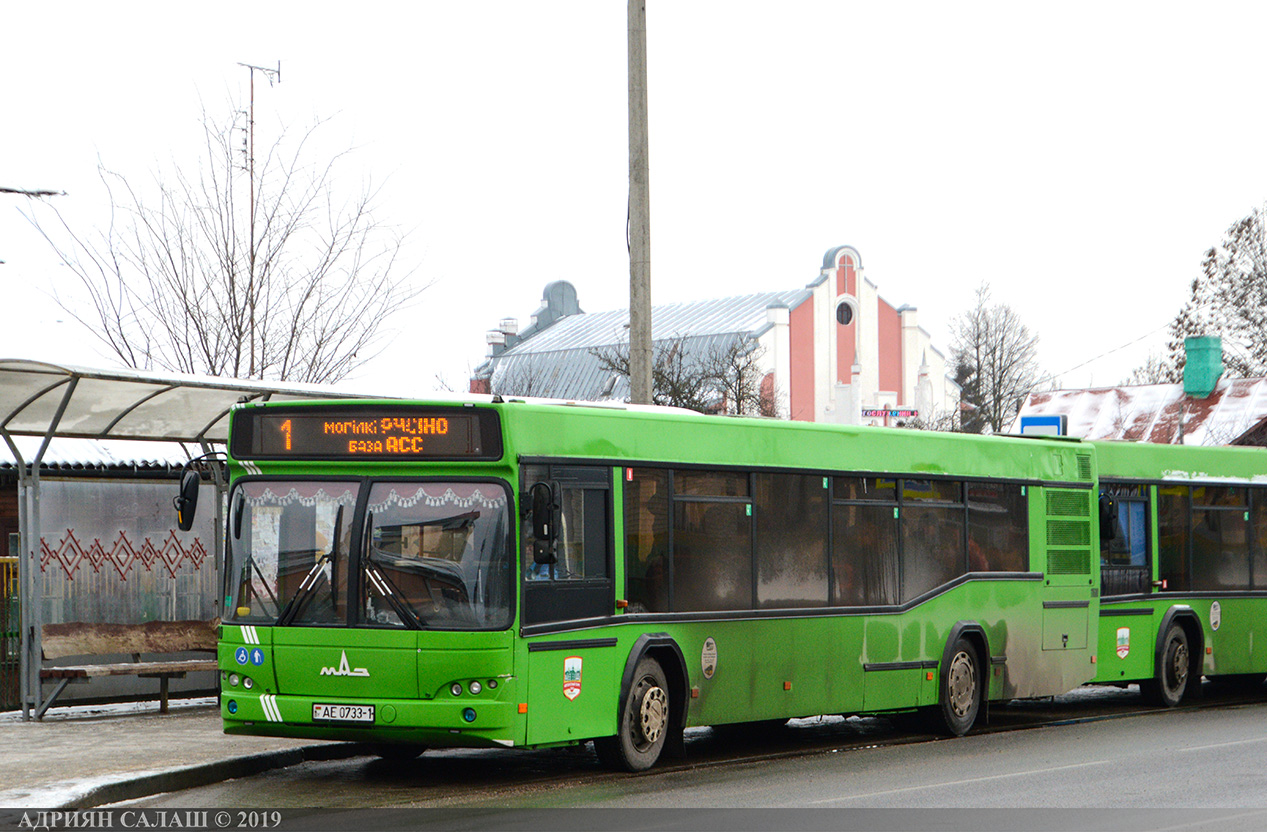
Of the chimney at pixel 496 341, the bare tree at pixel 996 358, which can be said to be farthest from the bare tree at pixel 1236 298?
the chimney at pixel 496 341

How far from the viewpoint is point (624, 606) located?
11617mm

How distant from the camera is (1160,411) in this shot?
44.6 meters

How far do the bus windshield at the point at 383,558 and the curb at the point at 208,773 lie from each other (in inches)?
42.2

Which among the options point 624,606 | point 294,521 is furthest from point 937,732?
point 294,521

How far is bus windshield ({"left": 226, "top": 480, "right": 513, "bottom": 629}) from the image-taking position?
34.8 ft

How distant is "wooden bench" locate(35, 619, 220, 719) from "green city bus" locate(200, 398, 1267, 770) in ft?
11.1

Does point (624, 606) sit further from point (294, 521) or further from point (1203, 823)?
point (1203, 823)

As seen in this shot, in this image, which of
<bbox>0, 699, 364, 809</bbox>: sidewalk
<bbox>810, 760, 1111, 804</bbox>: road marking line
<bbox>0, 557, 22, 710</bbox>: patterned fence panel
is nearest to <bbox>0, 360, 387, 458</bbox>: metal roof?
<bbox>0, 557, 22, 710</bbox>: patterned fence panel

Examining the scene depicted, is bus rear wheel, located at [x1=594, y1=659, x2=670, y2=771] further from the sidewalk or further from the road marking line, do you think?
the sidewalk

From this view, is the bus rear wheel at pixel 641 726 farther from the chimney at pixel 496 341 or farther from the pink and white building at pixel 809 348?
the chimney at pixel 496 341

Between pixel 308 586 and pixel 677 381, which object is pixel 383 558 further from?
pixel 677 381

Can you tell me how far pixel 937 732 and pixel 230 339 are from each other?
12860 mm

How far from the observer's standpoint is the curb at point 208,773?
33.0 feet

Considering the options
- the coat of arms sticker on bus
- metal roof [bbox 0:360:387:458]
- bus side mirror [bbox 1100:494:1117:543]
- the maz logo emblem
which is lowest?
the coat of arms sticker on bus
